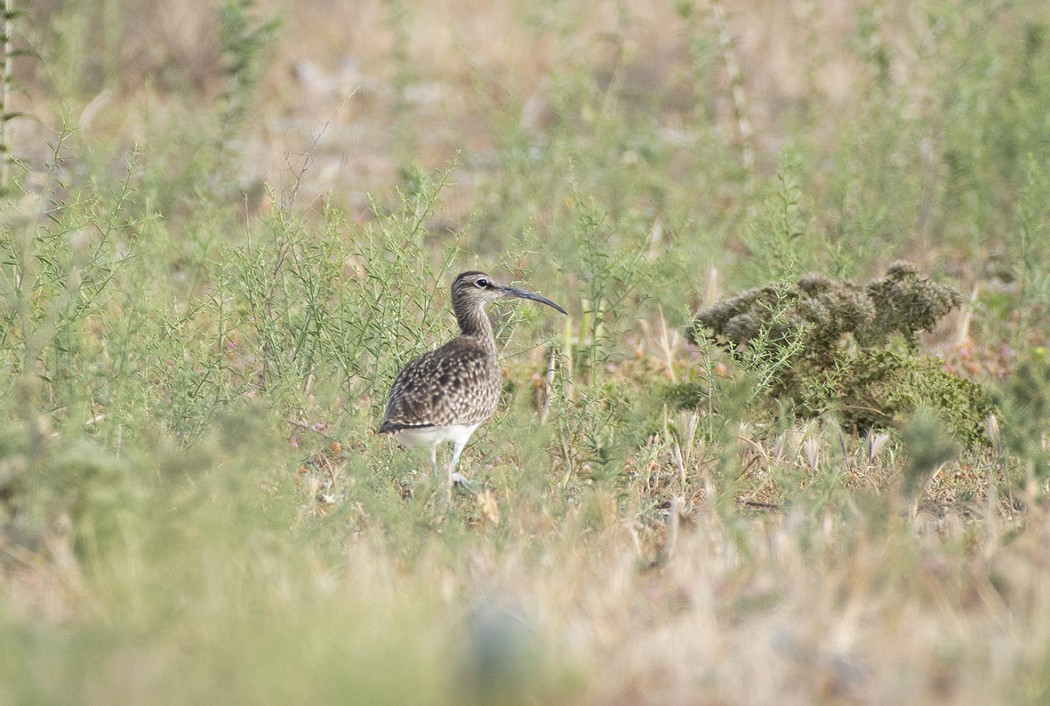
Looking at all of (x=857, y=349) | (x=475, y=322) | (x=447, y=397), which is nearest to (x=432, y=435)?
(x=447, y=397)

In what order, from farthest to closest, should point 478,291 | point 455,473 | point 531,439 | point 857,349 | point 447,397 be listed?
point 478,291, point 857,349, point 455,473, point 447,397, point 531,439

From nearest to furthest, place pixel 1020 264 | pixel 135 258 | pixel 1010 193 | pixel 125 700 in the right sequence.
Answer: pixel 125 700
pixel 135 258
pixel 1020 264
pixel 1010 193

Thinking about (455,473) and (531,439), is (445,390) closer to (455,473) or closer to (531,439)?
(455,473)

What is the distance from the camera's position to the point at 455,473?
21.5 ft

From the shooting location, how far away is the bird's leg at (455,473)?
245 inches

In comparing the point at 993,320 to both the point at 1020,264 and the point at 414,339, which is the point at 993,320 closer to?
the point at 1020,264

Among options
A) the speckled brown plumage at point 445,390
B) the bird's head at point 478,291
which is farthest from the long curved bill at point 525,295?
the speckled brown plumage at point 445,390

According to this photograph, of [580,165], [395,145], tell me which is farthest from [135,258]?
[395,145]

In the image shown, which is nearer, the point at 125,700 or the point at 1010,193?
the point at 125,700

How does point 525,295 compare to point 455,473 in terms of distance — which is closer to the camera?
point 455,473

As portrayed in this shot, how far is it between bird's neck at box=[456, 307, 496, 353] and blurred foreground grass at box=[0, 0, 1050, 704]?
0.13m

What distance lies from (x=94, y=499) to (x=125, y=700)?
1119 mm

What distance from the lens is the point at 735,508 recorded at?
5.99 m

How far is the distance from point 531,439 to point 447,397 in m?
1.06
